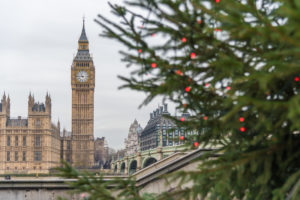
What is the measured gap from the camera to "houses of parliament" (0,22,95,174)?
91.4m

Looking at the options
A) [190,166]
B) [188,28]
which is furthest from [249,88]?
[190,166]

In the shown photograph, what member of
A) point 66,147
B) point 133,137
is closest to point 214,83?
point 66,147

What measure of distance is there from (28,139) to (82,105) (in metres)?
15.1

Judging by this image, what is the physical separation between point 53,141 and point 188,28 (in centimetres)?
9661

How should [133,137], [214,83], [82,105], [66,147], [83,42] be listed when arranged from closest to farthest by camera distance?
[214,83] → [82,105] → [66,147] → [83,42] → [133,137]

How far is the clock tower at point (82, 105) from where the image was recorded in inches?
3915

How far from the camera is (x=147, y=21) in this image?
3807 mm

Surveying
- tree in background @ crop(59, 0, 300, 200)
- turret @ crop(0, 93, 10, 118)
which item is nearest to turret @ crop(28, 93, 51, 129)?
turret @ crop(0, 93, 10, 118)

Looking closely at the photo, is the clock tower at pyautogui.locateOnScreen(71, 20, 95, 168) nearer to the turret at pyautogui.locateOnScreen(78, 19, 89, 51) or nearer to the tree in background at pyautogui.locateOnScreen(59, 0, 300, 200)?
the turret at pyautogui.locateOnScreen(78, 19, 89, 51)

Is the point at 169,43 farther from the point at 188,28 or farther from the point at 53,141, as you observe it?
the point at 53,141

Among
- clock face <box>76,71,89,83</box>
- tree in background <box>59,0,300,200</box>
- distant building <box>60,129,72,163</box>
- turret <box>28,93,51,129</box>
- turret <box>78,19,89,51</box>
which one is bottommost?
distant building <box>60,129,72,163</box>

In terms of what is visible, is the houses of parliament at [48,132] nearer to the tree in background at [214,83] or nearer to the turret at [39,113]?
the turret at [39,113]

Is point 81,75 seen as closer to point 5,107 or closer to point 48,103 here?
point 48,103

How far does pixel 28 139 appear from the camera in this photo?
9275 cm
